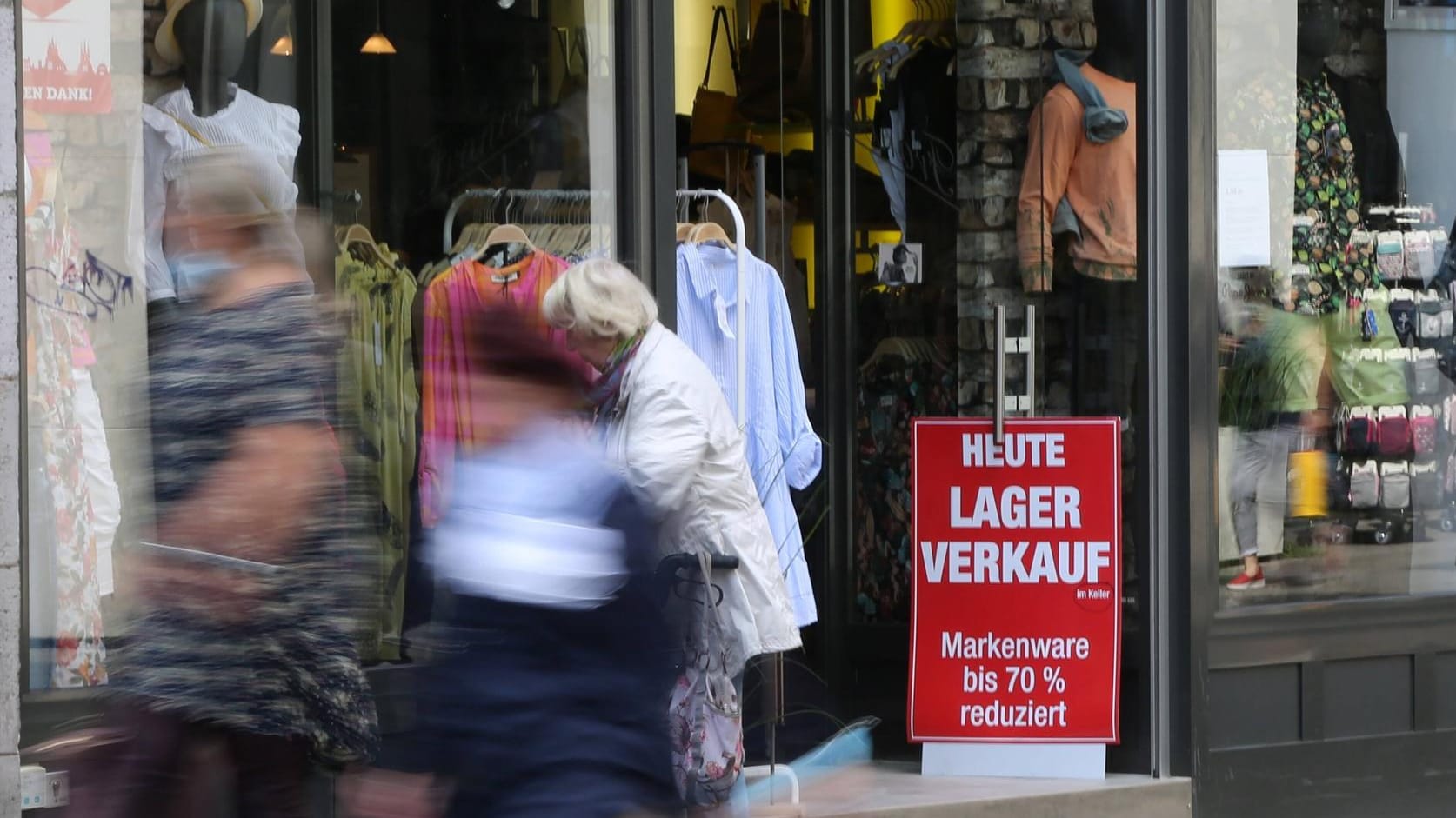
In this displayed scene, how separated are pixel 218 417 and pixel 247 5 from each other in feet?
8.87

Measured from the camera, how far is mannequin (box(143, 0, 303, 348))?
537 cm

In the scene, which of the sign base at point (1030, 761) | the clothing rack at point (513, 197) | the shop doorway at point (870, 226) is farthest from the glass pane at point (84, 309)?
the sign base at point (1030, 761)

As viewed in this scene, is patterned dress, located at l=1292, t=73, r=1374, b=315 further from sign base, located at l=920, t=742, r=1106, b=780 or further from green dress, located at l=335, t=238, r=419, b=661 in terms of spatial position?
green dress, located at l=335, t=238, r=419, b=661

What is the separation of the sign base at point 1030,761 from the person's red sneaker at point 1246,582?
70 centimetres

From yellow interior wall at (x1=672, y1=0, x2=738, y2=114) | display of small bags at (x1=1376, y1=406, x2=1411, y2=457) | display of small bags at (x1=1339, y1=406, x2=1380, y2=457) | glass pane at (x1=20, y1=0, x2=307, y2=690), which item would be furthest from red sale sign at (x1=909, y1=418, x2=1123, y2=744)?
glass pane at (x1=20, y1=0, x2=307, y2=690)

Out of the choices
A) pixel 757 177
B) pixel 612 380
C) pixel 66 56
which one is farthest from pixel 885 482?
pixel 66 56

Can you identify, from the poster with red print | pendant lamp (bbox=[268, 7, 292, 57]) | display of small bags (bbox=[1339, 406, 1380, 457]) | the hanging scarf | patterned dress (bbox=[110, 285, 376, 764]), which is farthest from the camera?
display of small bags (bbox=[1339, 406, 1380, 457])

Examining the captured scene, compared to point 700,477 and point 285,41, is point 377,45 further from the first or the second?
point 700,477

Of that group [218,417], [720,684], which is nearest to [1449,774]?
[720,684]

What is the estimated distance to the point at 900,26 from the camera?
25.0 ft

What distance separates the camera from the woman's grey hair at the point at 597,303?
4.83 m

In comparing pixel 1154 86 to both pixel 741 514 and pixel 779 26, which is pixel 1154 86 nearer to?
pixel 779 26

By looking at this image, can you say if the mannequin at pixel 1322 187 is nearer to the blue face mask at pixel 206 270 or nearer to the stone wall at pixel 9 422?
the stone wall at pixel 9 422

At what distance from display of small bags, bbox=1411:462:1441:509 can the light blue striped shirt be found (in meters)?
2.42
